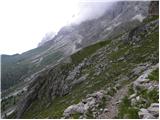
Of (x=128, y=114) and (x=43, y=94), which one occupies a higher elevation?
(x=128, y=114)

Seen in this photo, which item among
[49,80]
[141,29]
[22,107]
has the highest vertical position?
[141,29]

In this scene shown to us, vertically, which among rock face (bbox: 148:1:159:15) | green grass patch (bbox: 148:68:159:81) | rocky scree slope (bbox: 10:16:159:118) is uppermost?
rock face (bbox: 148:1:159:15)

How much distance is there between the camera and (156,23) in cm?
7800

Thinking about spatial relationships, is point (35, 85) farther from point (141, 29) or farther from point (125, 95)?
point (125, 95)

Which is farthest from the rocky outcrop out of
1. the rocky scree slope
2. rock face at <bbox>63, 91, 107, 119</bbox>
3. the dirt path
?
rock face at <bbox>63, 91, 107, 119</bbox>

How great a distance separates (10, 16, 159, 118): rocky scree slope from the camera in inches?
1374

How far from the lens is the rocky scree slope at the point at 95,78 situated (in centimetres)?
3491

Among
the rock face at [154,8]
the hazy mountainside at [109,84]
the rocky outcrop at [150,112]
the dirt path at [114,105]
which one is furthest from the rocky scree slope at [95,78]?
the rock face at [154,8]

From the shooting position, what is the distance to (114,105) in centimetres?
3222

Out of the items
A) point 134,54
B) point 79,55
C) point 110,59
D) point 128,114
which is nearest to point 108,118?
point 128,114

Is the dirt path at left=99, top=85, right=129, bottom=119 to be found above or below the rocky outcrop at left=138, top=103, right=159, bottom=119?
below

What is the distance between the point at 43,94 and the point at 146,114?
7911 centimetres

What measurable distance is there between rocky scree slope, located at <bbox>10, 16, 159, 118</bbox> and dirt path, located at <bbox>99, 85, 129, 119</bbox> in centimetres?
48

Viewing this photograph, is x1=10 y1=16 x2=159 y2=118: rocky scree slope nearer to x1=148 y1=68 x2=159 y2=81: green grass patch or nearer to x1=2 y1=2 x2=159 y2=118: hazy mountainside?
x1=2 y1=2 x2=159 y2=118: hazy mountainside
